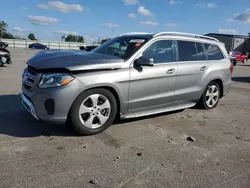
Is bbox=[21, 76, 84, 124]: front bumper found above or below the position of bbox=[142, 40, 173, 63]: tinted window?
below

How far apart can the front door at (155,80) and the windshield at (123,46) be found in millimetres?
195

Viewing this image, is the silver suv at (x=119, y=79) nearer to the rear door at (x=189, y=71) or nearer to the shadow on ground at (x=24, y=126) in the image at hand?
the rear door at (x=189, y=71)

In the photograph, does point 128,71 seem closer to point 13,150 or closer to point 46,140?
point 46,140

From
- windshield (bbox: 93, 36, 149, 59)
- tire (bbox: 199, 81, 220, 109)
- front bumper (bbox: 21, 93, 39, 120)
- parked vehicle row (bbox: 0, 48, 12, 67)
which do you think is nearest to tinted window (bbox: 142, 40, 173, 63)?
windshield (bbox: 93, 36, 149, 59)

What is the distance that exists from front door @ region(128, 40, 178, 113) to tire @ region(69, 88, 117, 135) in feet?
1.42

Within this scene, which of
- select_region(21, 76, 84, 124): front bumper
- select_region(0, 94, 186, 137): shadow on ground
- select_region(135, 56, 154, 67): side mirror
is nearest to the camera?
select_region(21, 76, 84, 124): front bumper

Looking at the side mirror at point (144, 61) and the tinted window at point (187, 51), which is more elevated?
the tinted window at point (187, 51)

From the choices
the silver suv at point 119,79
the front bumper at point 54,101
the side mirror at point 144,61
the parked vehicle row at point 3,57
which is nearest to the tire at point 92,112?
the silver suv at point 119,79

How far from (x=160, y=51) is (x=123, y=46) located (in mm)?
716

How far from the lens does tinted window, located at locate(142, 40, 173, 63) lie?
482 cm

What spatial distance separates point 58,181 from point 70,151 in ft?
2.58

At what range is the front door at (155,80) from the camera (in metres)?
4.58

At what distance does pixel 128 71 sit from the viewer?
4434 mm

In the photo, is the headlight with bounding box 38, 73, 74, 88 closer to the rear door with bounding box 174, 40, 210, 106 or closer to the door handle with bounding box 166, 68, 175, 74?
the door handle with bounding box 166, 68, 175, 74
